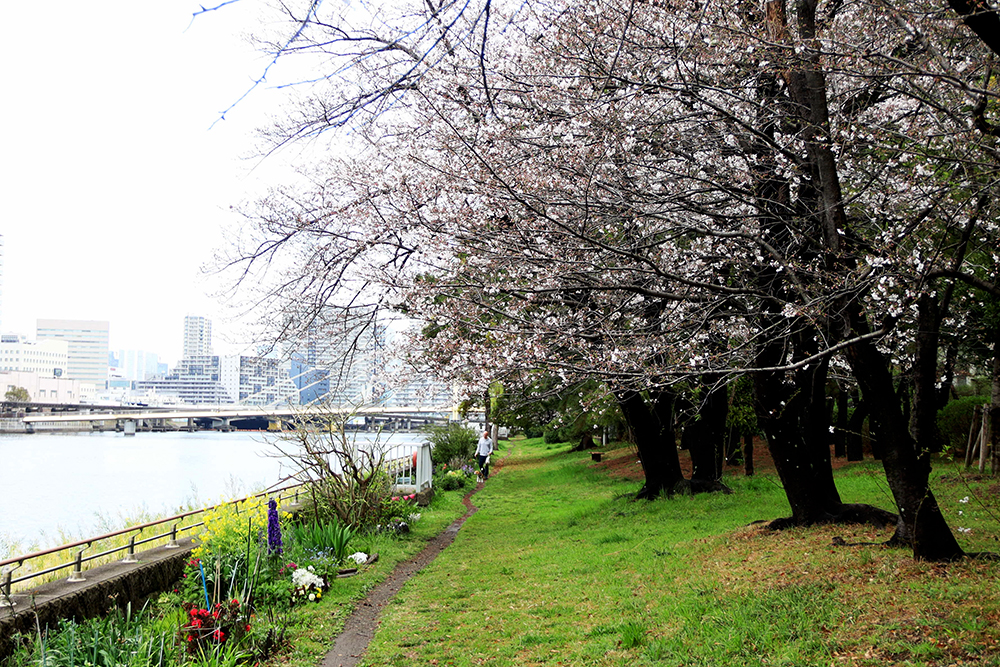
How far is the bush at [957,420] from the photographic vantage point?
17391 millimetres

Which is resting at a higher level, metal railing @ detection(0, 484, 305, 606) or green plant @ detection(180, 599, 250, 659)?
metal railing @ detection(0, 484, 305, 606)

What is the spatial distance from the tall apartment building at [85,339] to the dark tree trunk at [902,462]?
208 metres

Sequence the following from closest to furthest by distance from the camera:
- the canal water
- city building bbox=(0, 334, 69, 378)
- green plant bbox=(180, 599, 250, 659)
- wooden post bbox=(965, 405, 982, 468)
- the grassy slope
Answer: the grassy slope → green plant bbox=(180, 599, 250, 659) → wooden post bbox=(965, 405, 982, 468) → the canal water → city building bbox=(0, 334, 69, 378)

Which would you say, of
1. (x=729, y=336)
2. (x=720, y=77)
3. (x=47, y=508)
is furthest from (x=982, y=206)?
(x=47, y=508)

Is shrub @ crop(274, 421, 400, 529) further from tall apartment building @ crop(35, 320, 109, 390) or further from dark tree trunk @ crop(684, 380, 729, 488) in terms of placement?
tall apartment building @ crop(35, 320, 109, 390)

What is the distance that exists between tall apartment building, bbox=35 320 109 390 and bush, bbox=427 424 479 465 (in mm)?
Result: 187654

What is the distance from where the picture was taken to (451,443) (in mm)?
25625

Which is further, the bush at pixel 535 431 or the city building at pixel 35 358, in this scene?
the city building at pixel 35 358

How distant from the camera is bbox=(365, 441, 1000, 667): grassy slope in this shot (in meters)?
4.71

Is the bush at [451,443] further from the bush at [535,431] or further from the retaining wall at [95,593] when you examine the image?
the retaining wall at [95,593]

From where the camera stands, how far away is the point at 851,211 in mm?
7879

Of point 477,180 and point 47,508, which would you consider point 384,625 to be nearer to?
point 477,180

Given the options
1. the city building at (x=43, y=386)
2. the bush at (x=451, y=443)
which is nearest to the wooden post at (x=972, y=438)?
the bush at (x=451, y=443)

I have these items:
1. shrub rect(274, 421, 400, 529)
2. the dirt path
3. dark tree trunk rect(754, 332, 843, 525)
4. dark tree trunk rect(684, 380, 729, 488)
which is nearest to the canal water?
shrub rect(274, 421, 400, 529)
